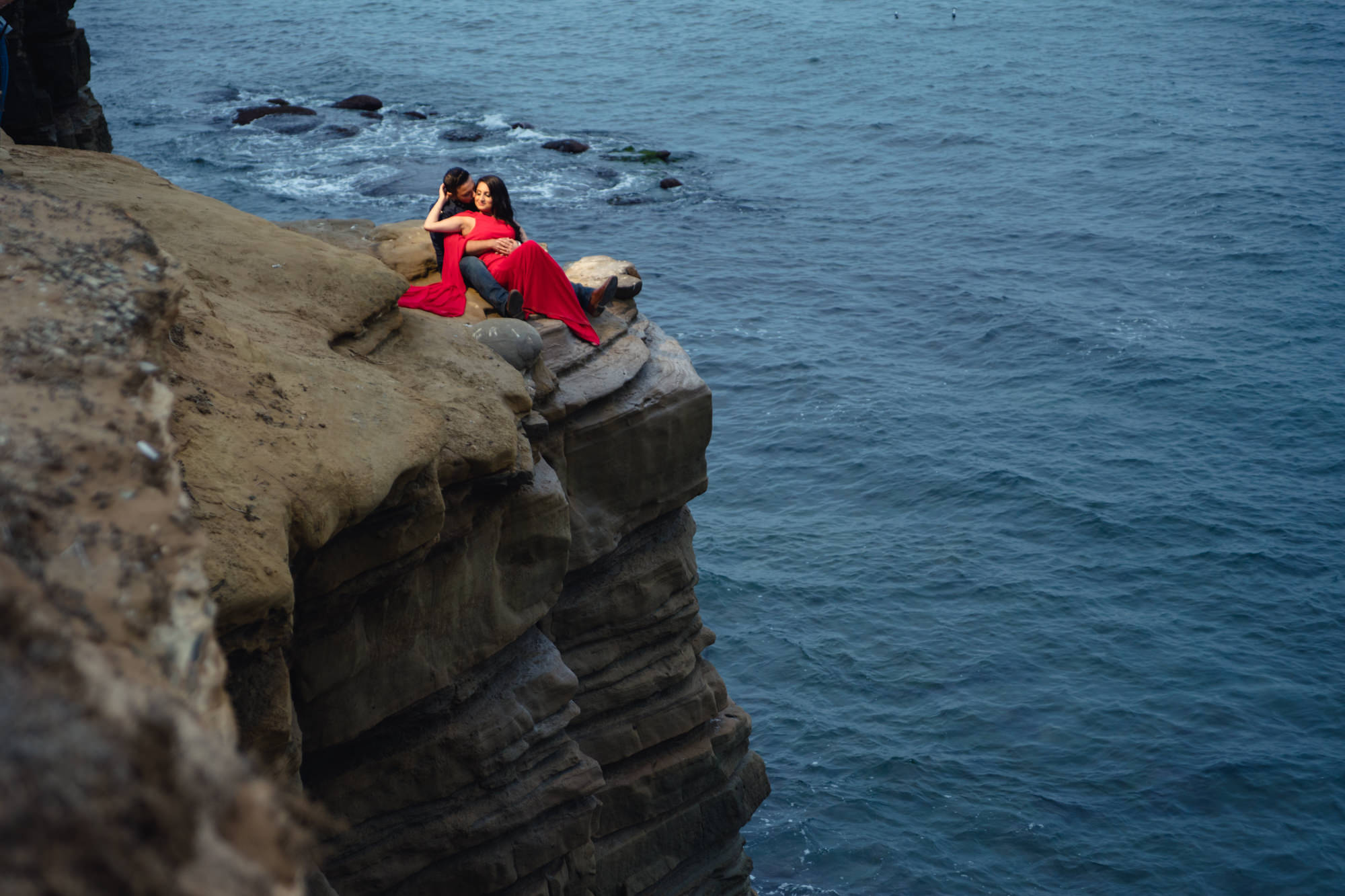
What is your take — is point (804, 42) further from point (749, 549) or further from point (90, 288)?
point (90, 288)

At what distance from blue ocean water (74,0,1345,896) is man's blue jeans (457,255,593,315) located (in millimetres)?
8929

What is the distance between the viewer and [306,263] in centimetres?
957

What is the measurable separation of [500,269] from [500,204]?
34.6 inches

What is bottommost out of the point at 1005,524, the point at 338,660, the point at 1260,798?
the point at 1260,798

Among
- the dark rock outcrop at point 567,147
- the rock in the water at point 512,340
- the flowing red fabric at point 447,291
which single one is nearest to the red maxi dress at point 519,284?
the flowing red fabric at point 447,291

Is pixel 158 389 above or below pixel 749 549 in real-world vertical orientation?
above

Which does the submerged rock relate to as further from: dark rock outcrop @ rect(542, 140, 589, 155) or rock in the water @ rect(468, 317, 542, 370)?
rock in the water @ rect(468, 317, 542, 370)

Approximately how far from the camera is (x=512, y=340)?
10500 millimetres

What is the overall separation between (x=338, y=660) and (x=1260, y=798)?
554 inches

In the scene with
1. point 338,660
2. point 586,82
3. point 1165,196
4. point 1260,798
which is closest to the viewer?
point 338,660

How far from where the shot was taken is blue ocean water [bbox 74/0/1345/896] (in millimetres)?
17078

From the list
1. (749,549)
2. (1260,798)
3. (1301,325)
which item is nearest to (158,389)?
(1260,798)

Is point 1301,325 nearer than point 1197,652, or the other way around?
point 1197,652

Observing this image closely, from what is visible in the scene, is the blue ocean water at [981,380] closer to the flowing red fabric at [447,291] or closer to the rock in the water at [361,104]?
the rock in the water at [361,104]
